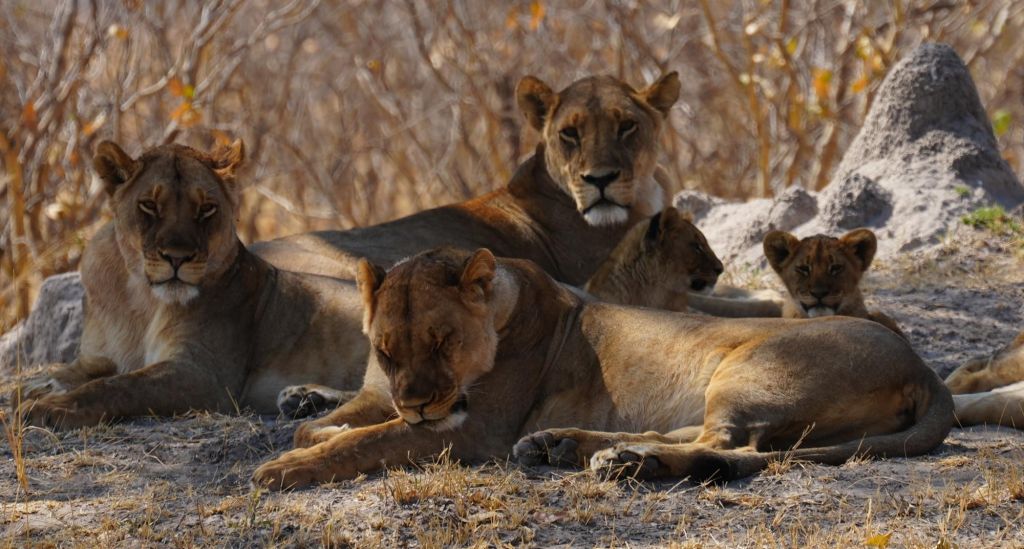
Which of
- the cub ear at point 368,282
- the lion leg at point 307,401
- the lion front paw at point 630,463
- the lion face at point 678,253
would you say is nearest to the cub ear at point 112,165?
the lion leg at point 307,401

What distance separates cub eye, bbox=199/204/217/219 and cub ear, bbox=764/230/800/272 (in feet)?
8.02

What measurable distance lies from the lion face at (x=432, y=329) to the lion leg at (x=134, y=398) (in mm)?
1405

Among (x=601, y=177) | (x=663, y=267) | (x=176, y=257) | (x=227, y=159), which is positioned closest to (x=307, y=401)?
(x=176, y=257)

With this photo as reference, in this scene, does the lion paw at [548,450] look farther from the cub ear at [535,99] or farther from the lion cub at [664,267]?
the cub ear at [535,99]

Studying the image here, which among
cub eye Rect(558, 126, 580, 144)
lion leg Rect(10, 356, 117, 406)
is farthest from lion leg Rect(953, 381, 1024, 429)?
lion leg Rect(10, 356, 117, 406)

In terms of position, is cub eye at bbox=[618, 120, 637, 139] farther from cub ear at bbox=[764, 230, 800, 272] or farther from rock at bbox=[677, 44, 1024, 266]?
rock at bbox=[677, 44, 1024, 266]

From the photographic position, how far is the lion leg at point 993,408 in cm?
528

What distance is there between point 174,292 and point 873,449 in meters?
3.00

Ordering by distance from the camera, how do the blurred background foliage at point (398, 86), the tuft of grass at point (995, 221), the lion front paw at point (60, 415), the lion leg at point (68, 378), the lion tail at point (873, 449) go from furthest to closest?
1. the blurred background foliage at point (398, 86)
2. the tuft of grass at point (995, 221)
3. the lion leg at point (68, 378)
4. the lion front paw at point (60, 415)
5. the lion tail at point (873, 449)

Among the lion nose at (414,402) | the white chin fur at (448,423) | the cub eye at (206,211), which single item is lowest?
the white chin fur at (448,423)

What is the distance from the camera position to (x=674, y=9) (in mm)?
12805

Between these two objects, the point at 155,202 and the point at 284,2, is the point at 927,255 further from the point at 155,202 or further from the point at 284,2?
the point at 284,2

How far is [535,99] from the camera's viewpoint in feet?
25.8

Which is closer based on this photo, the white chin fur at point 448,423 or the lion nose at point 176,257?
the white chin fur at point 448,423
